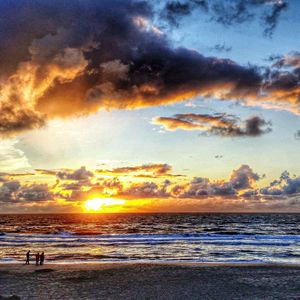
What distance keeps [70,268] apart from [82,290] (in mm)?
7574

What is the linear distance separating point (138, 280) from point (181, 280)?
276 centimetres

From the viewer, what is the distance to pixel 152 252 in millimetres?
41438

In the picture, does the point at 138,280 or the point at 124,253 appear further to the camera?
the point at 124,253

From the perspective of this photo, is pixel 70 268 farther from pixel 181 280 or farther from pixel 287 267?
pixel 287 267

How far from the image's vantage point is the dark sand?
66.2 ft

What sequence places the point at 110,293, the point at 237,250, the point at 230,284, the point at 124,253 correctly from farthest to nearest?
the point at 237,250 < the point at 124,253 < the point at 230,284 < the point at 110,293

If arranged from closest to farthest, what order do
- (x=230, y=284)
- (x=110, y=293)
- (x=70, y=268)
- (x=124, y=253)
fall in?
(x=110, y=293) < (x=230, y=284) < (x=70, y=268) < (x=124, y=253)

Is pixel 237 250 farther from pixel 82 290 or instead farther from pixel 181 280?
pixel 82 290

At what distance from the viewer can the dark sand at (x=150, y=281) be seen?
66.2ft

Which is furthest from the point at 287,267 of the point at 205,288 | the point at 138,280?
the point at 138,280

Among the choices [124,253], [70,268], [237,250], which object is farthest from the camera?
[237,250]

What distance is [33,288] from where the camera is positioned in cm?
2139

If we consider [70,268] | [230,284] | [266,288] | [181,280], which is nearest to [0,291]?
[70,268]

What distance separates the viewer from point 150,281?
77.4 feet
